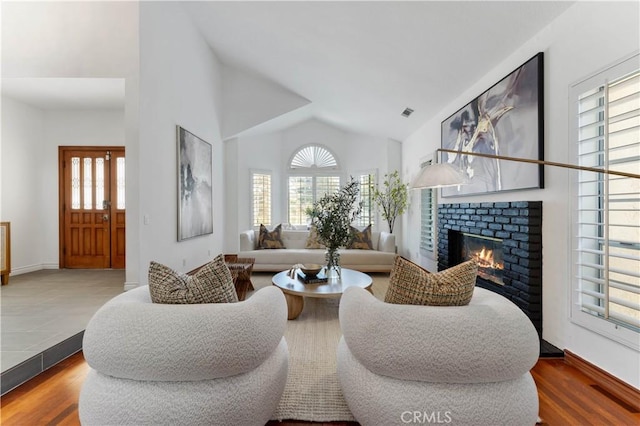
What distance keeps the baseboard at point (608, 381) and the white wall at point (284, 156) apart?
5.05 metres

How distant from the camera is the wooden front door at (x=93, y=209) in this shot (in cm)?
502

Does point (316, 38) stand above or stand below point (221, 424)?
above

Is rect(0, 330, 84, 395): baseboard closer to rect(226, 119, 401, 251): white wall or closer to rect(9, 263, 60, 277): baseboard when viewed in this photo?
rect(9, 263, 60, 277): baseboard

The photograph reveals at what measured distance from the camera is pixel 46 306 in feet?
10.3

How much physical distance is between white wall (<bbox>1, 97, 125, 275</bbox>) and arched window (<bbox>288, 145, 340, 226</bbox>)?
3.89 meters

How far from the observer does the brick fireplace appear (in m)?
2.58

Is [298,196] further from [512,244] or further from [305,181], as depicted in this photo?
[512,244]

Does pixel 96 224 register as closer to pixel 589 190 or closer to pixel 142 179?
pixel 142 179

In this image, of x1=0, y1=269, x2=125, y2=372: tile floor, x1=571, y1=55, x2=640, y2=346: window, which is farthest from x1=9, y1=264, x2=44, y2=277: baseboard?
x1=571, y1=55, x2=640, y2=346: window

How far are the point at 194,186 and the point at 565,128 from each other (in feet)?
15.6

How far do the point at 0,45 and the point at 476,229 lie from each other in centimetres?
602

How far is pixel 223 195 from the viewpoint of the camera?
6.57m

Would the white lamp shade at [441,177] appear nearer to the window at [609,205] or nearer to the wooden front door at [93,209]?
the window at [609,205]

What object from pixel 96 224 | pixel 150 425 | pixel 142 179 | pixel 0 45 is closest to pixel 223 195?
pixel 96 224
